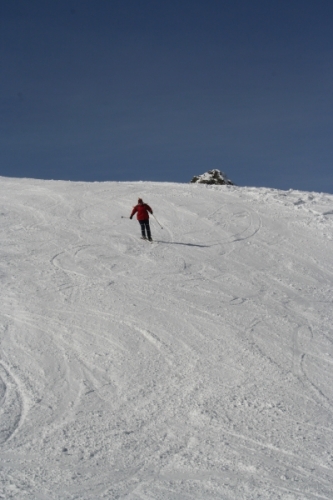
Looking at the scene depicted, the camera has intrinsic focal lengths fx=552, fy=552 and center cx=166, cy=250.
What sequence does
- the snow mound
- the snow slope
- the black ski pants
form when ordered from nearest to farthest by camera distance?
the snow slope < the black ski pants < the snow mound

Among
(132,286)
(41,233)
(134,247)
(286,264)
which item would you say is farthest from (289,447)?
(41,233)

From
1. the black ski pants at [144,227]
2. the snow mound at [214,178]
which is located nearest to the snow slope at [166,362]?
the black ski pants at [144,227]

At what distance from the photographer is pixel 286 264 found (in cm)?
1745

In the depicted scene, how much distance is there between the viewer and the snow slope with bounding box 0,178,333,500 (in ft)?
23.5

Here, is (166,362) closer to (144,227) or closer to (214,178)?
(144,227)

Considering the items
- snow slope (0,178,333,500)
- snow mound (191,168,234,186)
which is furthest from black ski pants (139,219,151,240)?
snow mound (191,168,234,186)

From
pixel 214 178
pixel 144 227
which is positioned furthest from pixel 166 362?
pixel 214 178

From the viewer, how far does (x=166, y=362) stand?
10438 millimetres

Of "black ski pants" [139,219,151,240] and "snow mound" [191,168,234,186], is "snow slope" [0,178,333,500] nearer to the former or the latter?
"black ski pants" [139,219,151,240]

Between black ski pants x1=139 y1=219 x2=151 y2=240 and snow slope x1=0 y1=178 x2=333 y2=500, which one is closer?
snow slope x1=0 y1=178 x2=333 y2=500

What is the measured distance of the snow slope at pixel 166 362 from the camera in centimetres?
717

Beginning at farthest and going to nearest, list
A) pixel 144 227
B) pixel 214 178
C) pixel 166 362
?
pixel 214 178 → pixel 144 227 → pixel 166 362

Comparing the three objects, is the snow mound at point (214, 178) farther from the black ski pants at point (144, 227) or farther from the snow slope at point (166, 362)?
the black ski pants at point (144, 227)

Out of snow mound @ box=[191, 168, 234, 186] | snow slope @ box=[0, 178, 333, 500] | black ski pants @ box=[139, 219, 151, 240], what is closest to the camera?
snow slope @ box=[0, 178, 333, 500]
